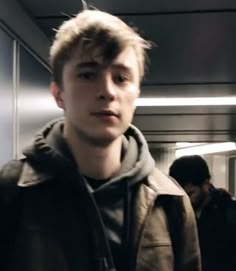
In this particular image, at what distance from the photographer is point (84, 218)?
96 centimetres

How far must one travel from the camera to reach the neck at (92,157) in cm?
98

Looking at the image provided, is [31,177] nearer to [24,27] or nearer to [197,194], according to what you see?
[24,27]

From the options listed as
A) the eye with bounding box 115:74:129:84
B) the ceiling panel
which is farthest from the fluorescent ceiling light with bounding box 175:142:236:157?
the eye with bounding box 115:74:129:84

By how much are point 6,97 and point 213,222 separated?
1.08 meters

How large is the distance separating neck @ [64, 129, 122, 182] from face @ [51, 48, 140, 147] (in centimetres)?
2

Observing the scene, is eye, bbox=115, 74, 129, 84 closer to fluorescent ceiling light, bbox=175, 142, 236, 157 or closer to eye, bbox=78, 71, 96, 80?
eye, bbox=78, 71, 96, 80

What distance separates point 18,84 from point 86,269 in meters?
0.74

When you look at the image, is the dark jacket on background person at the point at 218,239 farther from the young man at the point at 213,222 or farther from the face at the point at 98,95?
→ the face at the point at 98,95

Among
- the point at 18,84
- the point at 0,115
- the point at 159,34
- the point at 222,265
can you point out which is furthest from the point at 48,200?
the point at 222,265

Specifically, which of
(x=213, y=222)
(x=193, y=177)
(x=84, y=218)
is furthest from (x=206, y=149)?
(x=84, y=218)

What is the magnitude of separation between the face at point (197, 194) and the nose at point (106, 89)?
140 cm

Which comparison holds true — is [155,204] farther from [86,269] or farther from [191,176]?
[191,176]

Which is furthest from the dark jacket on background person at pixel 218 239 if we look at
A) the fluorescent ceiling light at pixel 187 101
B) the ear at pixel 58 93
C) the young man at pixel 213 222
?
the ear at pixel 58 93

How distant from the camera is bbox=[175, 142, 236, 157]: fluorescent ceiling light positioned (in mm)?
5891
